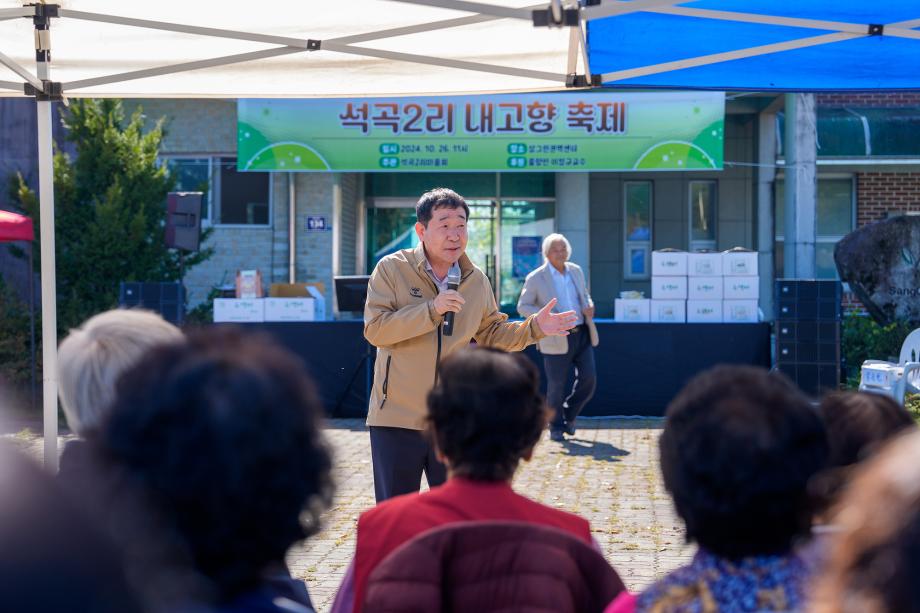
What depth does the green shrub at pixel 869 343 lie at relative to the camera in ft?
42.2

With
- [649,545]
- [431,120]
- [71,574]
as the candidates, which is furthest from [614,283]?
[71,574]

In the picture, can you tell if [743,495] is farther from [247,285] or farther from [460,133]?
[460,133]

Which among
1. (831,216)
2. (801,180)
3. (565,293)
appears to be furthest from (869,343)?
(831,216)

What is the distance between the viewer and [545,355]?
385 inches

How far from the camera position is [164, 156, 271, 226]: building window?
17625 mm

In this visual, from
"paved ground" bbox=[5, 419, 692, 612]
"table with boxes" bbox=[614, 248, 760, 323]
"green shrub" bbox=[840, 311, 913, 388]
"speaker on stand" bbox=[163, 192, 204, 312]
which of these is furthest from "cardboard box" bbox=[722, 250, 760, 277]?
"speaker on stand" bbox=[163, 192, 204, 312]

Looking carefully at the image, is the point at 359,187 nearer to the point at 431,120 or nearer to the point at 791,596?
the point at 431,120

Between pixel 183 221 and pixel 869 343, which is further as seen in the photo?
pixel 869 343

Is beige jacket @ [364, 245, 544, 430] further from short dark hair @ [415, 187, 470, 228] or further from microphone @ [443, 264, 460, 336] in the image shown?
short dark hair @ [415, 187, 470, 228]

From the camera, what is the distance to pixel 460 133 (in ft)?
49.7

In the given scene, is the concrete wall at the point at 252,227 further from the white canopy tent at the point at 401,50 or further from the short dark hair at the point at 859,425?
the short dark hair at the point at 859,425

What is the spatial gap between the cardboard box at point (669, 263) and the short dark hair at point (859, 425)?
970 cm

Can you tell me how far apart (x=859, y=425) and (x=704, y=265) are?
390 inches

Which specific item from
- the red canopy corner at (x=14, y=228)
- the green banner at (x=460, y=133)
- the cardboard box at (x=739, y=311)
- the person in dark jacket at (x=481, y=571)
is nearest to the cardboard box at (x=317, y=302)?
the green banner at (x=460, y=133)
